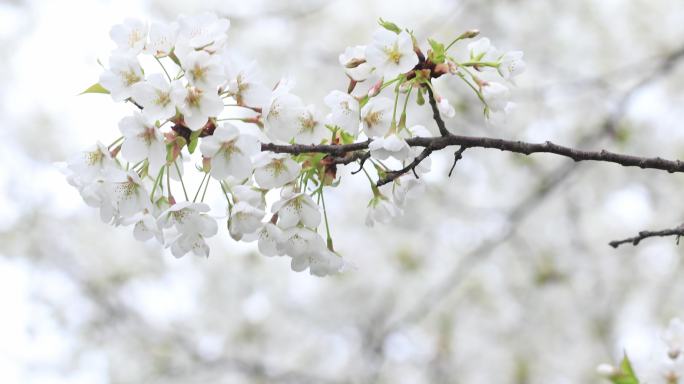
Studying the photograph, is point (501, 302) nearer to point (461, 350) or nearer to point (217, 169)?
point (461, 350)

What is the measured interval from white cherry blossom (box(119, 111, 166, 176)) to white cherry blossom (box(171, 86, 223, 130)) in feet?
0.16

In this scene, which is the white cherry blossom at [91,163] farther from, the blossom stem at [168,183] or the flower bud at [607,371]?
the flower bud at [607,371]

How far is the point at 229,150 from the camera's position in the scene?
3.78 ft

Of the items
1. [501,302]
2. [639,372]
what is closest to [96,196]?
[639,372]

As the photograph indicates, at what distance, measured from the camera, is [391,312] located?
6551mm

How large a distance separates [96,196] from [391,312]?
5.50 metres

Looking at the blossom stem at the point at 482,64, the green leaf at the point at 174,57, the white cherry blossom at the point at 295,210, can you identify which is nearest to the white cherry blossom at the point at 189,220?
the white cherry blossom at the point at 295,210

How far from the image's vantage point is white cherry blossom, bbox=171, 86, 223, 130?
111cm

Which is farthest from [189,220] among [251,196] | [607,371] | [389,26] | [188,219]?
[607,371]

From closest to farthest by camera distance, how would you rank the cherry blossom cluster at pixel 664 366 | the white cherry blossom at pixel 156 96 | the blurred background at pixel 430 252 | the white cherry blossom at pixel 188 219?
the white cherry blossom at pixel 156 96, the white cherry blossom at pixel 188 219, the cherry blossom cluster at pixel 664 366, the blurred background at pixel 430 252

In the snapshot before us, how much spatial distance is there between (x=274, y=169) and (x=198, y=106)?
0.15 m

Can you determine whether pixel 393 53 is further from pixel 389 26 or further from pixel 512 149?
pixel 512 149

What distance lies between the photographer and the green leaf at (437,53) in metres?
1.17

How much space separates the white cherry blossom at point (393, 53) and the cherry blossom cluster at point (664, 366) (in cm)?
91
